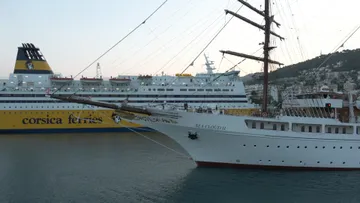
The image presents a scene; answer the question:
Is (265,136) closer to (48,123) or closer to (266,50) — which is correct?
(266,50)

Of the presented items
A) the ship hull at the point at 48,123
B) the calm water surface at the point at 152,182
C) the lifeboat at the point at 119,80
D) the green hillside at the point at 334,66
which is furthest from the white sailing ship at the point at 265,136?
the green hillside at the point at 334,66

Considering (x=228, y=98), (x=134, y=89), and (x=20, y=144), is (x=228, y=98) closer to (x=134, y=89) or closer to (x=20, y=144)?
(x=134, y=89)

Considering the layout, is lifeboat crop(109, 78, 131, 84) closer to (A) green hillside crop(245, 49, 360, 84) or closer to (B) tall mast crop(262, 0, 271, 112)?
(B) tall mast crop(262, 0, 271, 112)

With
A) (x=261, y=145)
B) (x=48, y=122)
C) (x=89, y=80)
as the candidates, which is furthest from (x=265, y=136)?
(x=89, y=80)

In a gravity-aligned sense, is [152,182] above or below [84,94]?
below

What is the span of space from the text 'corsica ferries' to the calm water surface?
55.9ft

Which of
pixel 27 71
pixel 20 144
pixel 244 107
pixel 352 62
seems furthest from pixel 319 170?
pixel 352 62

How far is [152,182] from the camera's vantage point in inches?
573

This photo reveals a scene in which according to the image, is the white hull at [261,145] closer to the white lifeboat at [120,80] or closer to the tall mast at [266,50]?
the tall mast at [266,50]

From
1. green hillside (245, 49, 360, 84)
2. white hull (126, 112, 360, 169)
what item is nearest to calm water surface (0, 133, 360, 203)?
A: white hull (126, 112, 360, 169)

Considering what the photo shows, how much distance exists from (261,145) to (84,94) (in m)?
28.3

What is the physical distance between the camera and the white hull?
15.5m

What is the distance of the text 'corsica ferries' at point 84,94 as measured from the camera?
37.1 meters

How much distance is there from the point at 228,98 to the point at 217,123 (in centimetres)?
2626
